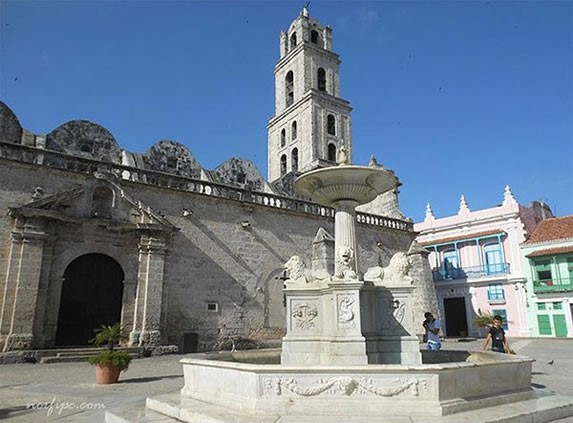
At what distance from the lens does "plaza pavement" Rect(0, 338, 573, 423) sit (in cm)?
571

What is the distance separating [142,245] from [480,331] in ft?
69.3

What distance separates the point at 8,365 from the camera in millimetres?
10766

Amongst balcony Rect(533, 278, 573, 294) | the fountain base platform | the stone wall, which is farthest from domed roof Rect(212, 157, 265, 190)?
balcony Rect(533, 278, 573, 294)

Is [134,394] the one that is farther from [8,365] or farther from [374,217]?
[374,217]

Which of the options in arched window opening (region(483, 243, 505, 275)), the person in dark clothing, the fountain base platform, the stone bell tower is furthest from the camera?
the stone bell tower

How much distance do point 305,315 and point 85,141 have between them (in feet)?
46.6

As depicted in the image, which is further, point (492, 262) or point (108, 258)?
point (492, 262)

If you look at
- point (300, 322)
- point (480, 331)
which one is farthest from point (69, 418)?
point (480, 331)

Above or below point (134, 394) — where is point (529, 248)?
above

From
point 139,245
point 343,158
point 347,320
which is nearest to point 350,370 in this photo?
point 347,320

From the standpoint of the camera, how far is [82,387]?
7727 millimetres

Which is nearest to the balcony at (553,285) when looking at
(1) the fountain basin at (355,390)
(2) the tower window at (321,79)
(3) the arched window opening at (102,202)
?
(2) the tower window at (321,79)

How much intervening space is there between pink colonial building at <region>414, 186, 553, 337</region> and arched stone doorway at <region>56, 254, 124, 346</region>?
21.6m

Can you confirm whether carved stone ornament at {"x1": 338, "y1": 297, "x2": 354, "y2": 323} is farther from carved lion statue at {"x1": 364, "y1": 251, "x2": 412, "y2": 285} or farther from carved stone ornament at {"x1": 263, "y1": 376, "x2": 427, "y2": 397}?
carved stone ornament at {"x1": 263, "y1": 376, "x2": 427, "y2": 397}
